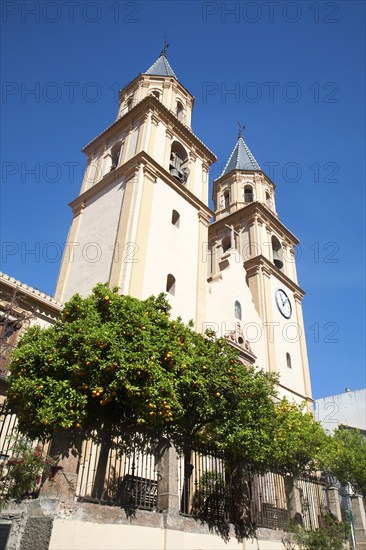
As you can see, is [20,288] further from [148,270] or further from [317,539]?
[317,539]

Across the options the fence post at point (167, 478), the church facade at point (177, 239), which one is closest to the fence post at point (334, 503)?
the fence post at point (167, 478)

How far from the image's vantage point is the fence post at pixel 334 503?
14.7 metres

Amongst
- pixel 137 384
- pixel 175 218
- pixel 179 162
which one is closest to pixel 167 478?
pixel 137 384

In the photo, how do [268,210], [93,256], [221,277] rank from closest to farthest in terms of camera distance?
[93,256], [221,277], [268,210]

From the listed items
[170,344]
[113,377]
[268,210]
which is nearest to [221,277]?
[268,210]

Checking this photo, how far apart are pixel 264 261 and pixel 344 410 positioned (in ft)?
74.3

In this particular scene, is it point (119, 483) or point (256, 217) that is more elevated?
point (256, 217)

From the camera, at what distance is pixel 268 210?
3256 centimetres

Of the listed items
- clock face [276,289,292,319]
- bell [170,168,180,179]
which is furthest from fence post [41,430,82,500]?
clock face [276,289,292,319]

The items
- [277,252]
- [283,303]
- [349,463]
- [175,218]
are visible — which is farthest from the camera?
[277,252]

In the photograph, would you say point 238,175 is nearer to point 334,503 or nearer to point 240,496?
point 334,503

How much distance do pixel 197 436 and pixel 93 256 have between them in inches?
474

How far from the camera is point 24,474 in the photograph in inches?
310

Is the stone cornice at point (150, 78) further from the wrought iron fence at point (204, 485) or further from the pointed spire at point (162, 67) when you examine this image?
the wrought iron fence at point (204, 485)
